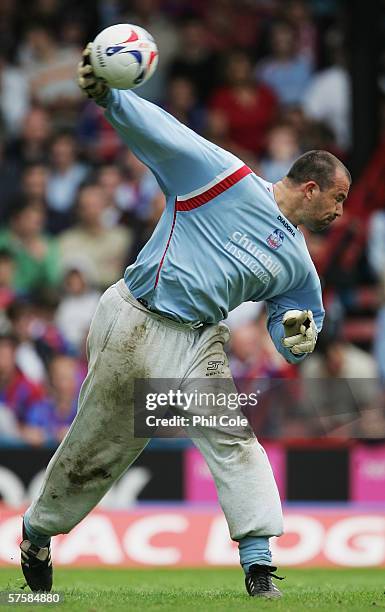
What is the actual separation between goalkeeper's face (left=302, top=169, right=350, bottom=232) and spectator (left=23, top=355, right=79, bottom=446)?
20.5 feet

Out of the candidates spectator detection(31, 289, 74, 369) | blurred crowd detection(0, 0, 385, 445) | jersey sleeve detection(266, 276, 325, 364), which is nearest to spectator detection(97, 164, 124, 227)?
blurred crowd detection(0, 0, 385, 445)

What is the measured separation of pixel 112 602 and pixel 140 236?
334 inches

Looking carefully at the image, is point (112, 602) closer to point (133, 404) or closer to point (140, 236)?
point (133, 404)

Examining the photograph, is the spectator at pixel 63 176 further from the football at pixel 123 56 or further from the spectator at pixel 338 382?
the football at pixel 123 56

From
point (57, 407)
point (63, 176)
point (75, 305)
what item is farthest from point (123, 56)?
point (63, 176)

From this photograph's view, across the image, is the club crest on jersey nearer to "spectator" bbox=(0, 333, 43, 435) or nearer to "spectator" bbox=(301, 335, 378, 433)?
"spectator" bbox=(301, 335, 378, 433)

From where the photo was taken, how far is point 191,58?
17.9 metres

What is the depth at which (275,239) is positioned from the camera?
795cm

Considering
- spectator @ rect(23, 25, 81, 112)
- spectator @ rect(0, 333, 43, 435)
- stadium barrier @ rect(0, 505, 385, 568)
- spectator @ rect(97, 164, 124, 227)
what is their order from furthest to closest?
1. spectator @ rect(23, 25, 81, 112)
2. spectator @ rect(97, 164, 124, 227)
3. spectator @ rect(0, 333, 43, 435)
4. stadium barrier @ rect(0, 505, 385, 568)

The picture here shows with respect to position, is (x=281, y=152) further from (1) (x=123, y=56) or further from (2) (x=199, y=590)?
(1) (x=123, y=56)

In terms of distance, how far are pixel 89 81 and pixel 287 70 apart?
35.6ft

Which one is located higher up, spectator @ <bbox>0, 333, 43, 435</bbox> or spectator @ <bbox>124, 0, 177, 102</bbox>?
spectator @ <bbox>124, 0, 177, 102</bbox>

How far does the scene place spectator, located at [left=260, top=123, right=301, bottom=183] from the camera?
16.5 metres

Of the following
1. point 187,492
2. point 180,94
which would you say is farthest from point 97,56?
point 180,94
